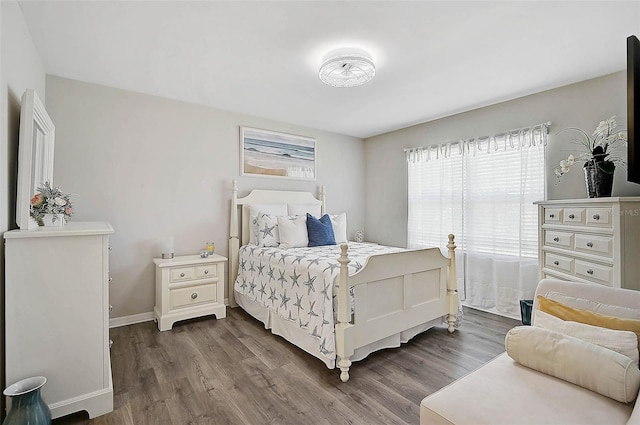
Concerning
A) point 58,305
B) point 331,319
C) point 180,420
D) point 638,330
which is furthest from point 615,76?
point 58,305

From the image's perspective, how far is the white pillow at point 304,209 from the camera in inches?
161

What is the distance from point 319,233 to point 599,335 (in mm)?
2624

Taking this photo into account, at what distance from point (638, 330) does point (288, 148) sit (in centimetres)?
380

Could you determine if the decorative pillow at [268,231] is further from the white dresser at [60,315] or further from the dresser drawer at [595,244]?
the dresser drawer at [595,244]

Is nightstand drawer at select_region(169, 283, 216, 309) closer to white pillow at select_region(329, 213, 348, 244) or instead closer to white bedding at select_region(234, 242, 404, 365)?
white bedding at select_region(234, 242, 404, 365)

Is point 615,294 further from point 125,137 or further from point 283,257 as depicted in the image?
point 125,137

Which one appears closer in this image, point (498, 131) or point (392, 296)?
point (392, 296)

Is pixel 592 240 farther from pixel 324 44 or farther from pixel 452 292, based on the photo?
pixel 324 44

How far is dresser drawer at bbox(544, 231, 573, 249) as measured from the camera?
2.51 meters

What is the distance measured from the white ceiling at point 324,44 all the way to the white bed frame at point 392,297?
151cm

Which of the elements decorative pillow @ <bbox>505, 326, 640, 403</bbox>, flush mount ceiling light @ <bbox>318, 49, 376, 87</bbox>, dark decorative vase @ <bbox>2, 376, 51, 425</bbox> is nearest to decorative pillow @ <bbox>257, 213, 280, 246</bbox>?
flush mount ceiling light @ <bbox>318, 49, 376, 87</bbox>

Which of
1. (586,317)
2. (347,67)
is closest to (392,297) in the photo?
(586,317)

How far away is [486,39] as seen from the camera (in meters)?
2.20

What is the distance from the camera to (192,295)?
3.19 m
